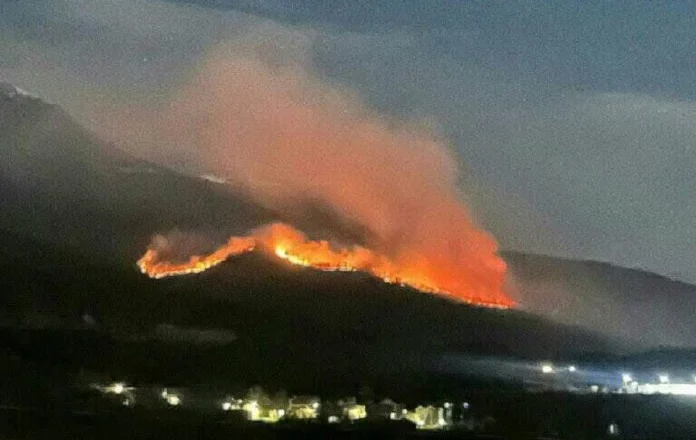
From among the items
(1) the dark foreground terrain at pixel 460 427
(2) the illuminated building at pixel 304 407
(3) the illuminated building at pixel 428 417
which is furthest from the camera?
(2) the illuminated building at pixel 304 407

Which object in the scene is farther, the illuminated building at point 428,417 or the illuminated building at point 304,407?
the illuminated building at point 304,407

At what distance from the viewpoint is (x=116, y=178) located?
5888 centimetres

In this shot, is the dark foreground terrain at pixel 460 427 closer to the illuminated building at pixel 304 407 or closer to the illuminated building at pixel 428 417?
the illuminated building at pixel 428 417

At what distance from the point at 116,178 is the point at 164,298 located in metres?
24.2

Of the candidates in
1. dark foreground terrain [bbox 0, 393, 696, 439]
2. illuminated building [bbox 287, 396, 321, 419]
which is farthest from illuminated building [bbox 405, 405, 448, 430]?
illuminated building [bbox 287, 396, 321, 419]

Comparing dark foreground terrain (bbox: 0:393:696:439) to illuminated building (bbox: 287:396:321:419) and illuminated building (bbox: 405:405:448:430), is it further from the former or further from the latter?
illuminated building (bbox: 287:396:321:419)

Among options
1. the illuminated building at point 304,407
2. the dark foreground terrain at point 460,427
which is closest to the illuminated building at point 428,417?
the dark foreground terrain at point 460,427

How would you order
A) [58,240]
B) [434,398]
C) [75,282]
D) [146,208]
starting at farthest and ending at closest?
[146,208] → [58,240] → [75,282] → [434,398]

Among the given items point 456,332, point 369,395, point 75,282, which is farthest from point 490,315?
point 369,395

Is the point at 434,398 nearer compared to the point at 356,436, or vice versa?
the point at 356,436

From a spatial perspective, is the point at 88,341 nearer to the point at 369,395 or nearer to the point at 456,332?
the point at 369,395

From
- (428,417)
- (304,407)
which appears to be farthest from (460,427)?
(304,407)

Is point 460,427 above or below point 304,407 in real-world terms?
below

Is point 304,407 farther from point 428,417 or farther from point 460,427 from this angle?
point 460,427
